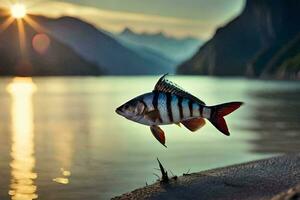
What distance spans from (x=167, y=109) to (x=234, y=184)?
4.87 metres

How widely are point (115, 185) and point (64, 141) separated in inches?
752

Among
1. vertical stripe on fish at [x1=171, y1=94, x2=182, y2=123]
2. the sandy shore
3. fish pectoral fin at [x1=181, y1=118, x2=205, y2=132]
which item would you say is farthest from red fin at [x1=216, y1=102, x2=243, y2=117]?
the sandy shore

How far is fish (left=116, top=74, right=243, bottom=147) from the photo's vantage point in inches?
368

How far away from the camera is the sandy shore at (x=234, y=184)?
12.7 meters

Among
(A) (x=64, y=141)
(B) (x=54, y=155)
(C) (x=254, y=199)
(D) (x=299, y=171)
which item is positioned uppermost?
(A) (x=64, y=141)

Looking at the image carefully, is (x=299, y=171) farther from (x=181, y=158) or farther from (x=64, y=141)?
(x=64, y=141)

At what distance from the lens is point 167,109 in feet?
30.7

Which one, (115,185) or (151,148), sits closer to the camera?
(115,185)

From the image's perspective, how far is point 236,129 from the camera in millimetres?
48562

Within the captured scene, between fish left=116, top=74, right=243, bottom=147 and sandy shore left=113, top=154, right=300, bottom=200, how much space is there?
8.98 feet

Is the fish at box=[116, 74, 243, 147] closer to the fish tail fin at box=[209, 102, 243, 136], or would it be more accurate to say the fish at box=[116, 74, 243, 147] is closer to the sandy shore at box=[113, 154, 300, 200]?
the fish tail fin at box=[209, 102, 243, 136]

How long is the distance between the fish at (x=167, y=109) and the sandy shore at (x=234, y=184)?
274 centimetres

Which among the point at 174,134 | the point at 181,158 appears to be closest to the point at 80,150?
the point at 181,158

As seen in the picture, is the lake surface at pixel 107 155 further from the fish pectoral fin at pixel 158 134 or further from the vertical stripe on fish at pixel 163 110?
the vertical stripe on fish at pixel 163 110
